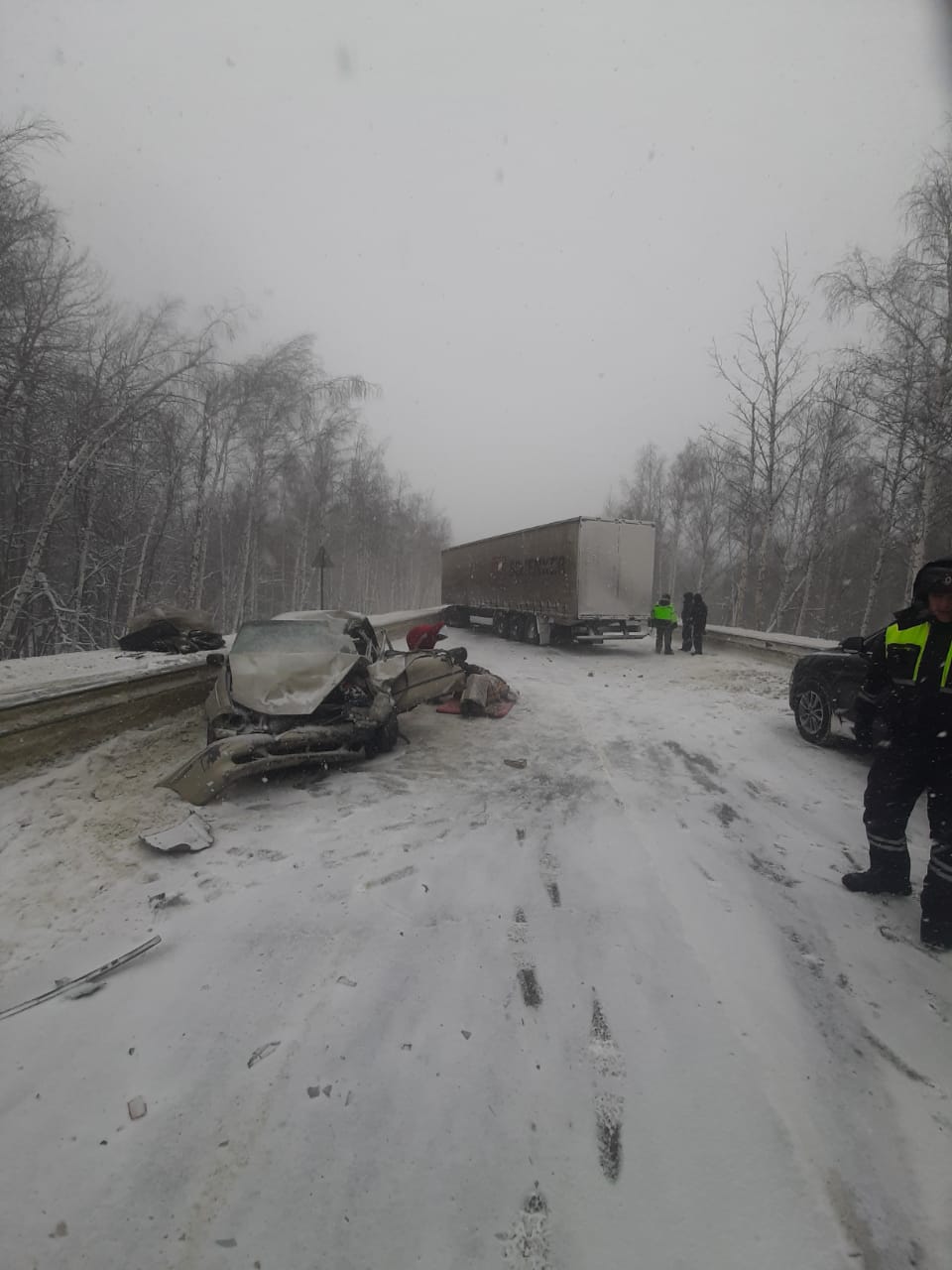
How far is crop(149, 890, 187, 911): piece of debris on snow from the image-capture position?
3139 millimetres

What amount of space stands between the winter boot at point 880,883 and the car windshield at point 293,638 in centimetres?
483

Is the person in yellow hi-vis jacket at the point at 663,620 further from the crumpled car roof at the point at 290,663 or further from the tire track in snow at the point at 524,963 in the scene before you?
the tire track in snow at the point at 524,963

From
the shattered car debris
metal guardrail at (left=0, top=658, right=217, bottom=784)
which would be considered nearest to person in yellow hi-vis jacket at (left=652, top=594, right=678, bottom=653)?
the shattered car debris

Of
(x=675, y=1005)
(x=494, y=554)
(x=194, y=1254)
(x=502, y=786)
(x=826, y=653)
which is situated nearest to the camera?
(x=194, y=1254)

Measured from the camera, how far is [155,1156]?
1.77 m

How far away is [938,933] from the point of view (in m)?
2.85

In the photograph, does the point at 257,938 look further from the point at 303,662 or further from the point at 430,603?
the point at 430,603

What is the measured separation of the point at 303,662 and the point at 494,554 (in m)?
13.5

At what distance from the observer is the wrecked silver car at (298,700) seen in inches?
177

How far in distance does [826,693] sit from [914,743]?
137 inches

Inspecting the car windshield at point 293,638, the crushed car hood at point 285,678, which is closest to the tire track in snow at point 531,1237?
the crushed car hood at point 285,678

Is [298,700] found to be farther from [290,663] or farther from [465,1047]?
[465,1047]

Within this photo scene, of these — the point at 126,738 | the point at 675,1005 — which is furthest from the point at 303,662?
the point at 675,1005

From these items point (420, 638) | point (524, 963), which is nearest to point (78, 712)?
point (524, 963)
